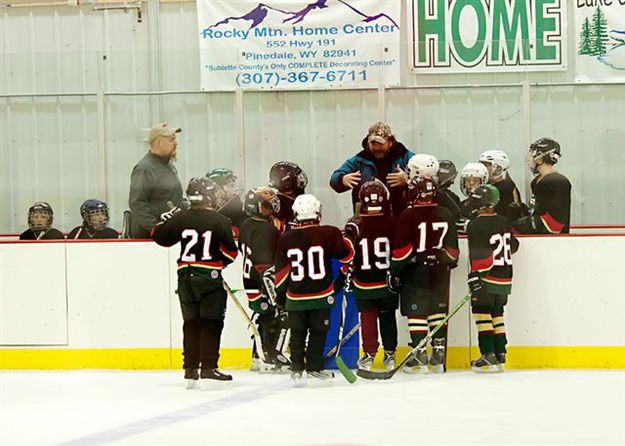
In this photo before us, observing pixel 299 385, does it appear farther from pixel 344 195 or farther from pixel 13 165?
pixel 13 165

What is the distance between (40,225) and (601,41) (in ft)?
14.1

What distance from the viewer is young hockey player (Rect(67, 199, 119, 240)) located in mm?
7715

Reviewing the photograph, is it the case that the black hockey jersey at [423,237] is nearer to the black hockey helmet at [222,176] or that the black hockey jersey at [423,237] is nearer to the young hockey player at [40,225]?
the black hockey helmet at [222,176]

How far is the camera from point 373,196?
7.02 meters

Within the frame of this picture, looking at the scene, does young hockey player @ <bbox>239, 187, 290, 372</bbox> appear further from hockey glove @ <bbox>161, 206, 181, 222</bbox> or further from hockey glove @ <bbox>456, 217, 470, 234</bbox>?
hockey glove @ <bbox>456, 217, 470, 234</bbox>

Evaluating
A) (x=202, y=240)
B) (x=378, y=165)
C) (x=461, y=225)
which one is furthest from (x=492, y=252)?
(x=202, y=240)

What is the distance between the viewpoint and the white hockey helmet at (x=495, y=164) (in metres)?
7.49

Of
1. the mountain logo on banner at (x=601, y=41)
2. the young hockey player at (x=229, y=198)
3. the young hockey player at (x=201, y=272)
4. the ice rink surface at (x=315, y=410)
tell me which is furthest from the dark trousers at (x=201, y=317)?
the mountain logo on banner at (x=601, y=41)

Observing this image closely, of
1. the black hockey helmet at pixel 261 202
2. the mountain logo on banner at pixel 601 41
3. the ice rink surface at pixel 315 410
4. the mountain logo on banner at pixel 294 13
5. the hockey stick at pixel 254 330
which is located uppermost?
the mountain logo on banner at pixel 294 13

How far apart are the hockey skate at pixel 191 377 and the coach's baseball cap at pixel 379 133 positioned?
1819 mm

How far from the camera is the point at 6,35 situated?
9.75m

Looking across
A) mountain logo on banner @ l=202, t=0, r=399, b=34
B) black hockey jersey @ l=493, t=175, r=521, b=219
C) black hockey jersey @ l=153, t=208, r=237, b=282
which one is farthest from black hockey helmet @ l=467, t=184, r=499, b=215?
mountain logo on banner @ l=202, t=0, r=399, b=34

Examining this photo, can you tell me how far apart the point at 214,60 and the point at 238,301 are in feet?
5.88

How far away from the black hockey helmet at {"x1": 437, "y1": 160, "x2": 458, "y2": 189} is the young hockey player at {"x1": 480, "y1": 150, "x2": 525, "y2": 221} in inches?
7.4
